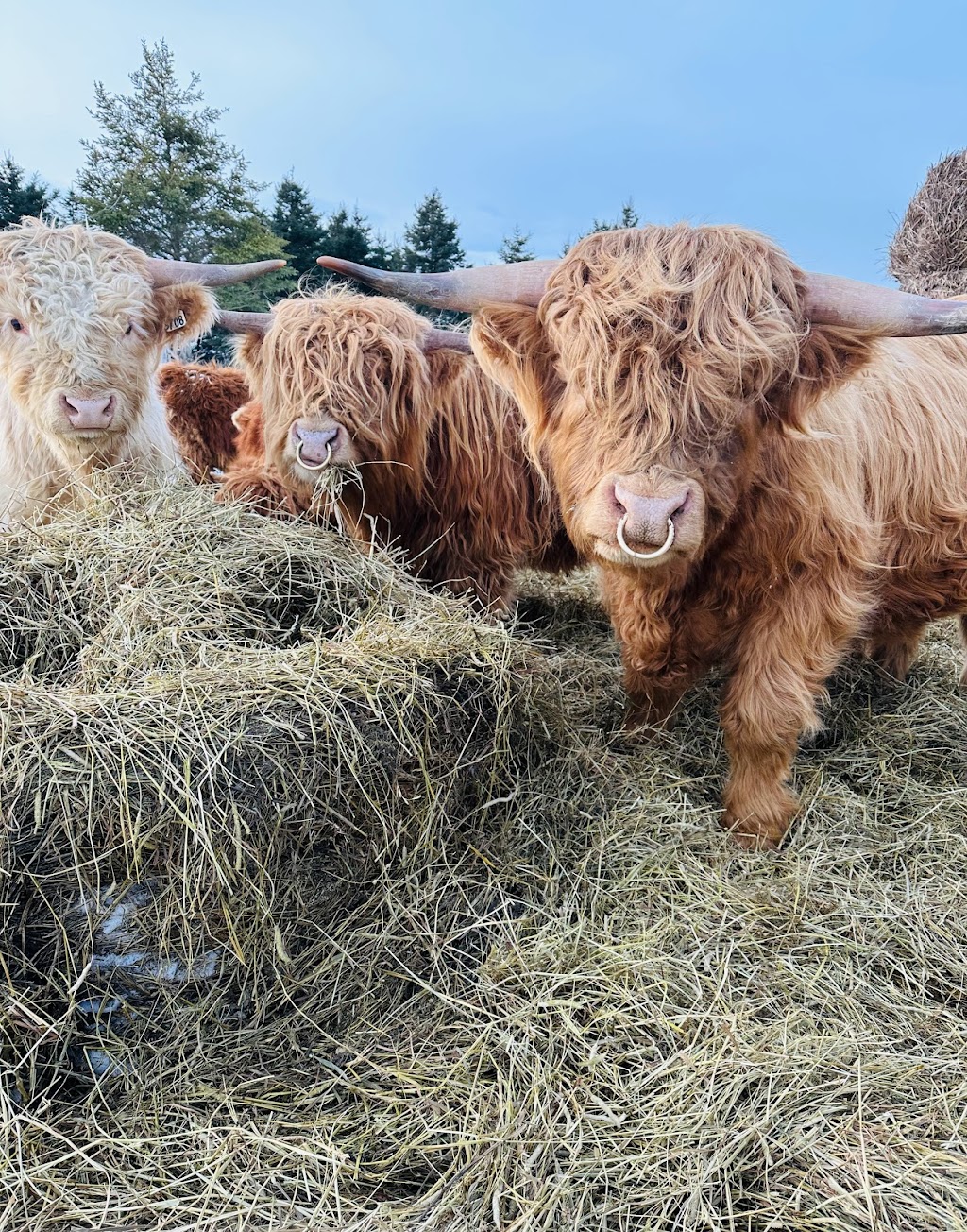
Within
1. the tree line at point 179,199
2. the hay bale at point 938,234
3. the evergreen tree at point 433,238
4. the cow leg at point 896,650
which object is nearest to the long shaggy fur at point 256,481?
the cow leg at point 896,650

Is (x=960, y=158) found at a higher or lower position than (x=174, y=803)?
higher

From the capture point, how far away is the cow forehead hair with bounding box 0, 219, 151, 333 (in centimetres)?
268

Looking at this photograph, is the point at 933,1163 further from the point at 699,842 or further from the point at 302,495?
the point at 302,495

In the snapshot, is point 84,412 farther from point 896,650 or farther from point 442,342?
point 896,650

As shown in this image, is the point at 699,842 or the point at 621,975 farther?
the point at 699,842

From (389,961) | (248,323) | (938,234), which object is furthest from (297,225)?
(389,961)

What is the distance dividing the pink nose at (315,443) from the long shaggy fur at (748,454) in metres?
0.65

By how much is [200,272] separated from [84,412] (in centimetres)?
86

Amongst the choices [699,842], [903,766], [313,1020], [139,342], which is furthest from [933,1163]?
[139,342]

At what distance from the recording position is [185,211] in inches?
677

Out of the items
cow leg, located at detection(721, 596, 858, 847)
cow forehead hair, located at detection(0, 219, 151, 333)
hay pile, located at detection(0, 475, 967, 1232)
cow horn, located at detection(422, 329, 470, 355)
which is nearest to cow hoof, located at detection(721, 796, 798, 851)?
cow leg, located at detection(721, 596, 858, 847)

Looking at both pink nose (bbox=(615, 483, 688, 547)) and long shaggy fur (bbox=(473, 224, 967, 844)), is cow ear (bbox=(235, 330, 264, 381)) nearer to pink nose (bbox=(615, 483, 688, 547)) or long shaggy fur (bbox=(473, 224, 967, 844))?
long shaggy fur (bbox=(473, 224, 967, 844))

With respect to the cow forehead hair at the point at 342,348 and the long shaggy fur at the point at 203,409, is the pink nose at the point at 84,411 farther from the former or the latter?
the long shaggy fur at the point at 203,409

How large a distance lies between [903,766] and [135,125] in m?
23.1
